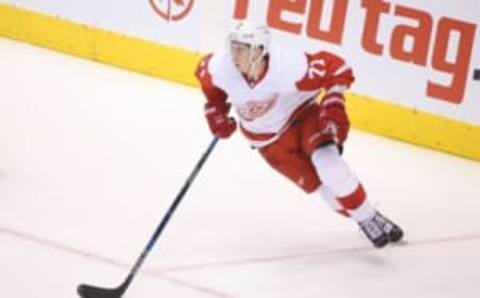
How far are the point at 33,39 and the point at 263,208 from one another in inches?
89.9

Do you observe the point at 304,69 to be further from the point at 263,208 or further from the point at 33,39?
the point at 33,39

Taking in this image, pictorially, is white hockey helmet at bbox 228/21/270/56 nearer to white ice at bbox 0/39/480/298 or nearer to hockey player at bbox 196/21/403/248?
hockey player at bbox 196/21/403/248

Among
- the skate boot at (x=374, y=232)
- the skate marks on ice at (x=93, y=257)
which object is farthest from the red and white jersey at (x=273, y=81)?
the skate marks on ice at (x=93, y=257)

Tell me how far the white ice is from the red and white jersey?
43cm

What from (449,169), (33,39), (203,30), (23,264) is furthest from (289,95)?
(33,39)

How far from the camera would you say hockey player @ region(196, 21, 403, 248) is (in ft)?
10.7

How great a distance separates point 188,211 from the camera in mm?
3801

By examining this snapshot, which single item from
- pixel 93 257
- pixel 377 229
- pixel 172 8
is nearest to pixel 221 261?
pixel 93 257

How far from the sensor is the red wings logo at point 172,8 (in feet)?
17.4

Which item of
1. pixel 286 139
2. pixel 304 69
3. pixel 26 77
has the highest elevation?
pixel 304 69

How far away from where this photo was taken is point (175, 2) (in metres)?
5.32

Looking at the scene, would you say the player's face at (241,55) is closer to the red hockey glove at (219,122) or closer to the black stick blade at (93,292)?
the red hockey glove at (219,122)

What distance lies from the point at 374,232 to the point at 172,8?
2.16 m

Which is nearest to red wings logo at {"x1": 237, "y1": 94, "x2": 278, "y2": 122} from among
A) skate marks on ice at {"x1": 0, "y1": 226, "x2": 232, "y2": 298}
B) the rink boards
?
skate marks on ice at {"x1": 0, "y1": 226, "x2": 232, "y2": 298}
